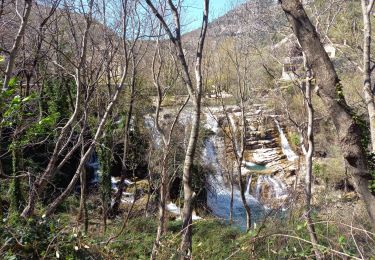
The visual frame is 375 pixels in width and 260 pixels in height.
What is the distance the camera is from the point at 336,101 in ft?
12.9

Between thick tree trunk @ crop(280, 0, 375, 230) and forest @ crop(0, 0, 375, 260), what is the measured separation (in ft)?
0.04

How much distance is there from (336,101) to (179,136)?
489 inches

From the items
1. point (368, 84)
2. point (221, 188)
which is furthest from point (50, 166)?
point (221, 188)

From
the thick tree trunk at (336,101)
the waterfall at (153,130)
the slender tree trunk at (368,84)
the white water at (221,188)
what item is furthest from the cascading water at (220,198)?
the thick tree trunk at (336,101)

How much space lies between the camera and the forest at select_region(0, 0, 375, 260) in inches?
155

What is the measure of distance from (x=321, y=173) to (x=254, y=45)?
898 centimetres

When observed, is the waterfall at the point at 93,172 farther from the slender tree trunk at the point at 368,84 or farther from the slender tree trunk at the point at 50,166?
the slender tree trunk at the point at 368,84

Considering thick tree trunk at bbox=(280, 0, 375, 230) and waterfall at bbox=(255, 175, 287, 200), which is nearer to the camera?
thick tree trunk at bbox=(280, 0, 375, 230)

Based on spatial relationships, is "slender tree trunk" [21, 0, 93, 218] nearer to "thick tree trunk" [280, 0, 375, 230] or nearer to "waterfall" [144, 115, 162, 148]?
"thick tree trunk" [280, 0, 375, 230]

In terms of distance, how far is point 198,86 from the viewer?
571cm

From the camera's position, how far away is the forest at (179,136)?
395 centimetres

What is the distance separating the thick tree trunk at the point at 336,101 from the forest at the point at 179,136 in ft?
0.04

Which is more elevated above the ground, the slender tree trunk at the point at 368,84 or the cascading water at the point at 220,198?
the slender tree trunk at the point at 368,84

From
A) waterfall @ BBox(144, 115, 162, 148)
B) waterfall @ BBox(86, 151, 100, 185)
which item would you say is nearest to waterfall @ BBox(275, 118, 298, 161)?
waterfall @ BBox(144, 115, 162, 148)
